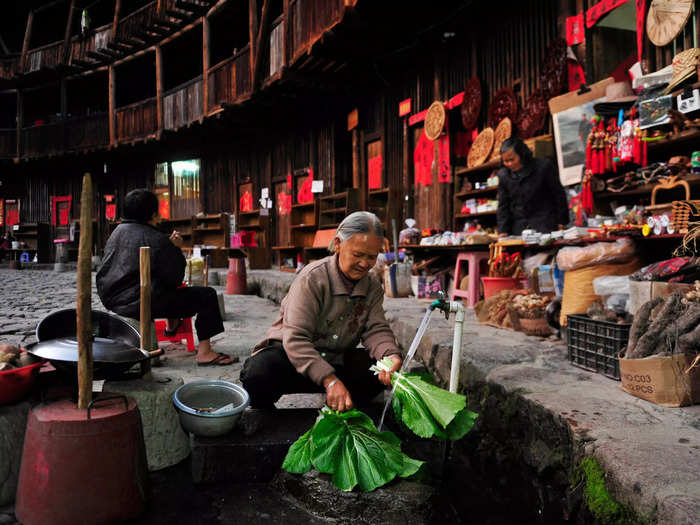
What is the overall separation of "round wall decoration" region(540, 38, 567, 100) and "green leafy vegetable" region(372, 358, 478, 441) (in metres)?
5.35

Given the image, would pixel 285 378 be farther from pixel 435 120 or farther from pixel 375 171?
pixel 375 171

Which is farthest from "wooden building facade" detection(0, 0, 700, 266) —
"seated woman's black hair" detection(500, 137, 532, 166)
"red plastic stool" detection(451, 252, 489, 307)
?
"red plastic stool" detection(451, 252, 489, 307)

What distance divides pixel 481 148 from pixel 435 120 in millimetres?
1357

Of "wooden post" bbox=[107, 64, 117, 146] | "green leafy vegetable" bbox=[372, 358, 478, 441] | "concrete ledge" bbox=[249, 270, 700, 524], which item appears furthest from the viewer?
"wooden post" bbox=[107, 64, 117, 146]

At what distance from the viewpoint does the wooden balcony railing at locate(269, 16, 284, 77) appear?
418 inches

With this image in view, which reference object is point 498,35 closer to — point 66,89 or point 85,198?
point 85,198

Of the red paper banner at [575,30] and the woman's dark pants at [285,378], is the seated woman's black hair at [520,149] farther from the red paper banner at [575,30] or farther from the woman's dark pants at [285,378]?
the woman's dark pants at [285,378]

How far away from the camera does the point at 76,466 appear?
6.04 ft

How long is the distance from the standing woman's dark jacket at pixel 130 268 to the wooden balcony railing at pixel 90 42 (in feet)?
59.8

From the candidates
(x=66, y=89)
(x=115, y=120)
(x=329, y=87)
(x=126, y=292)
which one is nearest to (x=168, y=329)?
(x=126, y=292)

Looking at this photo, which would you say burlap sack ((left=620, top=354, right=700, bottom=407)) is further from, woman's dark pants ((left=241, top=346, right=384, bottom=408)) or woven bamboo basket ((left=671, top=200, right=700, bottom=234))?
woven bamboo basket ((left=671, top=200, right=700, bottom=234))

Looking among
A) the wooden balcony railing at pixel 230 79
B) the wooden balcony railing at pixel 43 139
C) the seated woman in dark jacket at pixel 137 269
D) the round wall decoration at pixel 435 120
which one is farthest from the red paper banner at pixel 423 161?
the wooden balcony railing at pixel 43 139

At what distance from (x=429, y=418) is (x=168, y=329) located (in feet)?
10.9

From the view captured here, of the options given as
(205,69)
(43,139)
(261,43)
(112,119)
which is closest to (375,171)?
(261,43)
